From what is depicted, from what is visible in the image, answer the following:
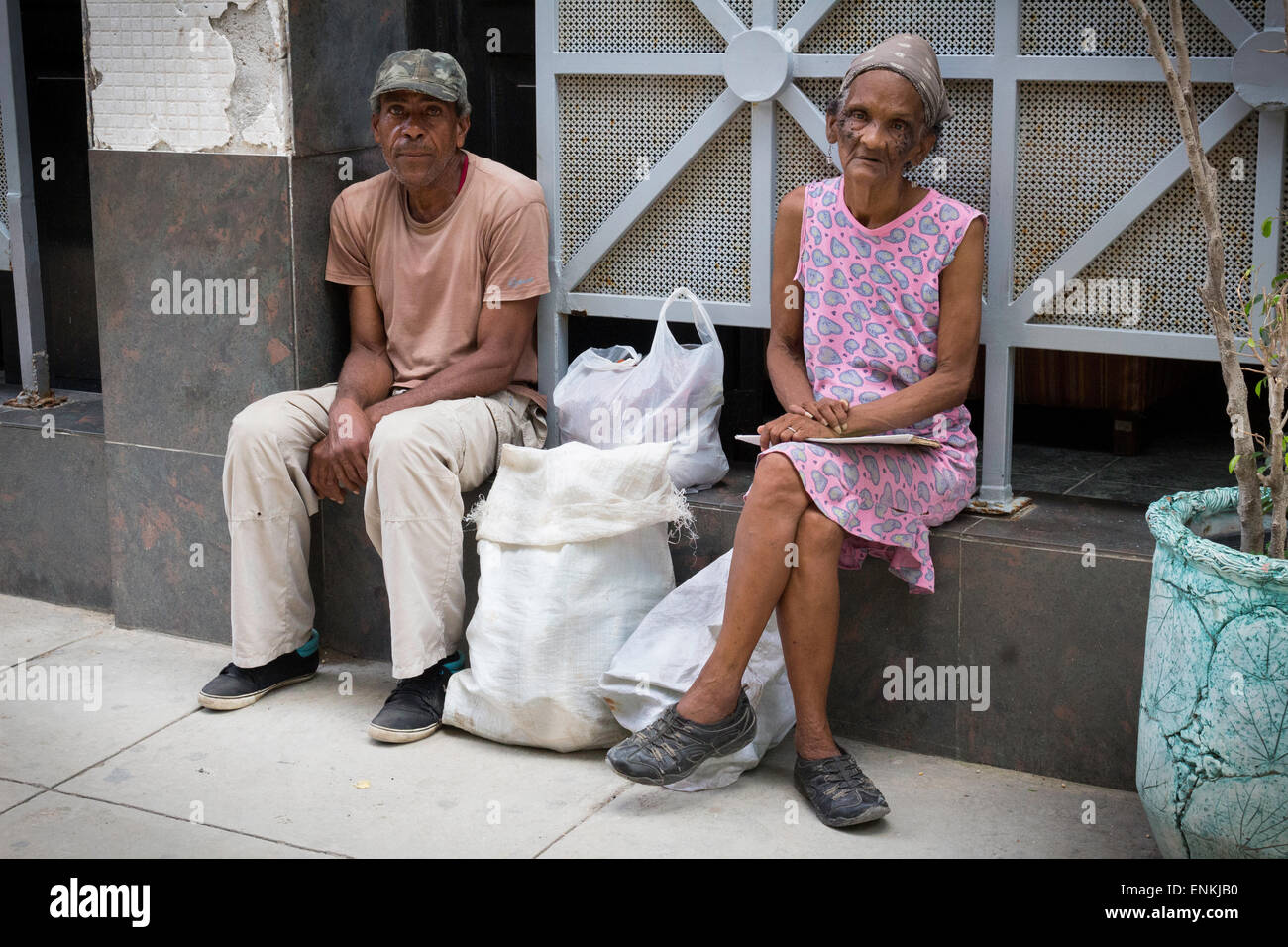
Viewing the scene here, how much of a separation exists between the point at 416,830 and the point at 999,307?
1.78 metres

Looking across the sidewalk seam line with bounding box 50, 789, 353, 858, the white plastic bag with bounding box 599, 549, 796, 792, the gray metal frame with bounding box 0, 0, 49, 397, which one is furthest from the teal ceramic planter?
the gray metal frame with bounding box 0, 0, 49, 397

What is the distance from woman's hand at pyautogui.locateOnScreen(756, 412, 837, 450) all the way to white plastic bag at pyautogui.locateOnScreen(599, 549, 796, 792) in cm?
35

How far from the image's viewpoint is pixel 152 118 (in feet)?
14.0

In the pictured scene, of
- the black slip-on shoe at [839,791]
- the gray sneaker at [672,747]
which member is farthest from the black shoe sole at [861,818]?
the gray sneaker at [672,747]

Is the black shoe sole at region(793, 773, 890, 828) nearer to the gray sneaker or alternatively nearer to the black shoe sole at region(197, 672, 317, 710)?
the gray sneaker

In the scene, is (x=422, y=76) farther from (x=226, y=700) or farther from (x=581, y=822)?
(x=581, y=822)

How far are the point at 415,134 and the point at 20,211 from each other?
64.1 inches

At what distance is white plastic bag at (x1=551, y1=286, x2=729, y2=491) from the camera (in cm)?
392

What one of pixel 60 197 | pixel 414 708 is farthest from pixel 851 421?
pixel 60 197

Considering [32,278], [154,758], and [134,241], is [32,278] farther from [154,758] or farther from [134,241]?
[154,758]

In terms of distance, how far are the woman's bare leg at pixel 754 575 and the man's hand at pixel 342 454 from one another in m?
1.05

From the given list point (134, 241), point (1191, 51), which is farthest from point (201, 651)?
point (1191, 51)

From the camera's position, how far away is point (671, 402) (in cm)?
390

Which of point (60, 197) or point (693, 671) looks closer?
point (693, 671)
